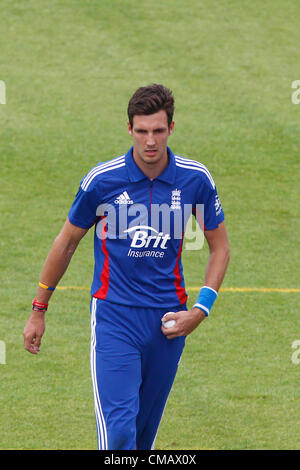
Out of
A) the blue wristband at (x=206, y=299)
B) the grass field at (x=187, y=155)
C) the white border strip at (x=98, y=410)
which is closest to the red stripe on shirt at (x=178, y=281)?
the blue wristband at (x=206, y=299)

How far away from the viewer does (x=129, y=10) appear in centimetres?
2153

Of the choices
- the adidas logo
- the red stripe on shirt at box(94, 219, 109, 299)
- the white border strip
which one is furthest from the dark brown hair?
the white border strip

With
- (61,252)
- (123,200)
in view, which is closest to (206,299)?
(123,200)

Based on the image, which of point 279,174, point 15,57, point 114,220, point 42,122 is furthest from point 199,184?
point 15,57

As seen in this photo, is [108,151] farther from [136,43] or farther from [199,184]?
[199,184]

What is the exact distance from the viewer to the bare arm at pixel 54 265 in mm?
6055

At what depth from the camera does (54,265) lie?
6070mm

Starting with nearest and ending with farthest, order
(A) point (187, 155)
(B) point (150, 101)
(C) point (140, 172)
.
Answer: (B) point (150, 101) → (C) point (140, 172) → (A) point (187, 155)

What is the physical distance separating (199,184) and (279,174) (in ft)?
32.6

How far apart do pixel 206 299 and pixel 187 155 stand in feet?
33.6

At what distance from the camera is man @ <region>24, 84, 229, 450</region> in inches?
231

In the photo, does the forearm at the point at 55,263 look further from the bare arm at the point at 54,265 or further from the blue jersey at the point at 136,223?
the blue jersey at the point at 136,223

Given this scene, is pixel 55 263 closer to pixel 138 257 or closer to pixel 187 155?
pixel 138 257

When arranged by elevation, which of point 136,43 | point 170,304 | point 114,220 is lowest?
point 170,304
